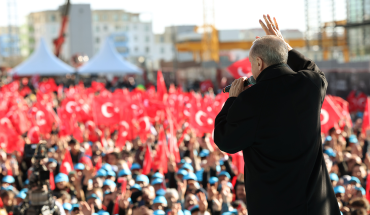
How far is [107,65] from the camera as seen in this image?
30.8 meters

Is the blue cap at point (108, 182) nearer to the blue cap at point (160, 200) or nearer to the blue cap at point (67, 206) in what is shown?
the blue cap at point (67, 206)

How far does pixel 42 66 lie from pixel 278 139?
30.0 m

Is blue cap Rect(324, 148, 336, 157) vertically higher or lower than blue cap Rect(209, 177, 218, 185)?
lower

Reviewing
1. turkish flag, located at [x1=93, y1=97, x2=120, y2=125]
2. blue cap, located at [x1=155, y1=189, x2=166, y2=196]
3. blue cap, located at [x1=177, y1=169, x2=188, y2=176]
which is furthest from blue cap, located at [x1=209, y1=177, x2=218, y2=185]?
turkish flag, located at [x1=93, y1=97, x2=120, y2=125]

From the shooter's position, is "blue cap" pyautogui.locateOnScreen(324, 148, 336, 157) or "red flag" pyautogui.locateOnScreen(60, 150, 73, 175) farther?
"blue cap" pyautogui.locateOnScreen(324, 148, 336, 157)

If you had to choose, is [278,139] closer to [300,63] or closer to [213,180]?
[300,63]

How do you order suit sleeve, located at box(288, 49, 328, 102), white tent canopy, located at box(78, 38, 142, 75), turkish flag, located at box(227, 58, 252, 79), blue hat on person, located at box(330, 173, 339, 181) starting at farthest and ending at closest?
1. white tent canopy, located at box(78, 38, 142, 75)
2. turkish flag, located at box(227, 58, 252, 79)
3. blue hat on person, located at box(330, 173, 339, 181)
4. suit sleeve, located at box(288, 49, 328, 102)

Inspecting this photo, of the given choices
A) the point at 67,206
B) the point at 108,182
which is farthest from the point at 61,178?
the point at 67,206

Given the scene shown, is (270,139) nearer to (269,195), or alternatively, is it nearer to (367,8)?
(269,195)

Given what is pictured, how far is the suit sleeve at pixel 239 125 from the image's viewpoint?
2.55 m

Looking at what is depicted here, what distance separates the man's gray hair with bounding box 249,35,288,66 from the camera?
261 centimetres

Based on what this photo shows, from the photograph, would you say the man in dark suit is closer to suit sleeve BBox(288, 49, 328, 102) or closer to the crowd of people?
suit sleeve BBox(288, 49, 328, 102)

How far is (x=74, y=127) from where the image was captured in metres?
11.8

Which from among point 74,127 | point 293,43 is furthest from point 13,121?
point 293,43
